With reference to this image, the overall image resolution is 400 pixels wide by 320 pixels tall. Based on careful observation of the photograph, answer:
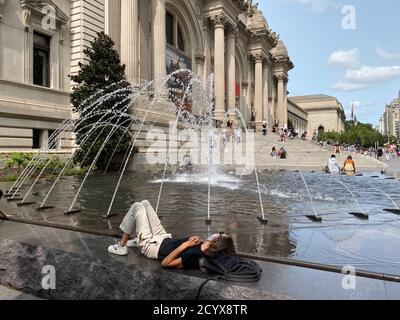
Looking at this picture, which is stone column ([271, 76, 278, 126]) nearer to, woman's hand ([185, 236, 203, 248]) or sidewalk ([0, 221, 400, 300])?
sidewalk ([0, 221, 400, 300])

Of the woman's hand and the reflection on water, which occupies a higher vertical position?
the woman's hand

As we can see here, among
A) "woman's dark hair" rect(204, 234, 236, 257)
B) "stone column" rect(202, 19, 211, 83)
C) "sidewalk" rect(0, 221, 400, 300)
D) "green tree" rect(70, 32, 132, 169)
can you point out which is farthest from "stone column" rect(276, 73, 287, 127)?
"woman's dark hair" rect(204, 234, 236, 257)

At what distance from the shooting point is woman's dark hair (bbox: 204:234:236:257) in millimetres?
3684

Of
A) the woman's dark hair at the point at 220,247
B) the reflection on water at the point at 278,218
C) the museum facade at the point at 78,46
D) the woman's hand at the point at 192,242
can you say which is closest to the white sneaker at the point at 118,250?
the woman's hand at the point at 192,242

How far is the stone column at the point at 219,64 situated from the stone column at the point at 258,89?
1536cm

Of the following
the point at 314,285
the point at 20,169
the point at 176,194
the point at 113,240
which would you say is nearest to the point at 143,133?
the point at 20,169

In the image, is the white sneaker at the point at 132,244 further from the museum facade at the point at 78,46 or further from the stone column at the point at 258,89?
the stone column at the point at 258,89

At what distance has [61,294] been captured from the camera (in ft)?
14.2

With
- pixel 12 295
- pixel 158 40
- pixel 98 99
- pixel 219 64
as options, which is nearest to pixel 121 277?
pixel 12 295

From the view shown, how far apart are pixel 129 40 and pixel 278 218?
68.1ft

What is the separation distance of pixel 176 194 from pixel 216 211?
3.12m

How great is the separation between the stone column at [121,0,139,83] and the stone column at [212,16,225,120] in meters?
13.6

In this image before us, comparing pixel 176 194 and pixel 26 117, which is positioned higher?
pixel 26 117
